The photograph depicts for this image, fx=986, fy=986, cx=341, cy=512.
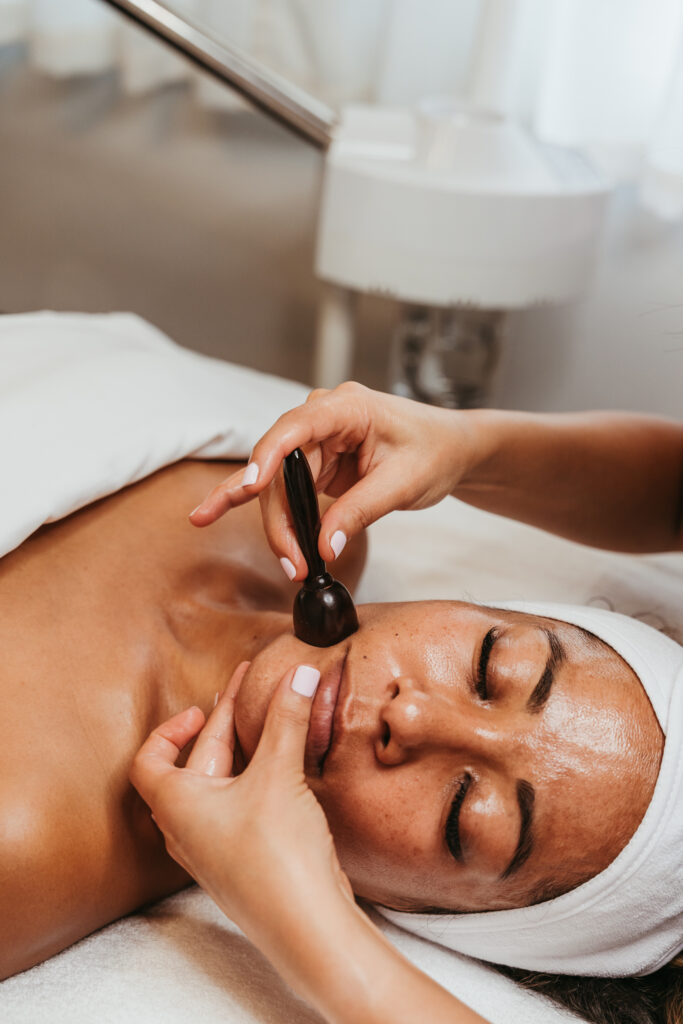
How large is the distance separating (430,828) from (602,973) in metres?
0.25

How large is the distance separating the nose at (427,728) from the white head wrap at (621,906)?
0.48ft

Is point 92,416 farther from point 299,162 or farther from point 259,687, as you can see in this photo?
point 299,162

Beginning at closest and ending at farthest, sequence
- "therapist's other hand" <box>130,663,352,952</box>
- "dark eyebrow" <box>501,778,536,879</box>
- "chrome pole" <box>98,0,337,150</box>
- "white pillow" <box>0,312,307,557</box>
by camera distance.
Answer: "therapist's other hand" <box>130,663,352,952</box>, "dark eyebrow" <box>501,778,536,879</box>, "white pillow" <box>0,312,307,557</box>, "chrome pole" <box>98,0,337,150</box>

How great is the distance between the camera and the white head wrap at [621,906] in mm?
842

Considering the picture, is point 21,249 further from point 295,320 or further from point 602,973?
point 602,973

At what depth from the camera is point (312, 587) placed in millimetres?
889

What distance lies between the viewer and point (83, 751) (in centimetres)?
93

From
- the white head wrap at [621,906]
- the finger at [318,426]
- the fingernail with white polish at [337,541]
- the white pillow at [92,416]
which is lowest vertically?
the white head wrap at [621,906]

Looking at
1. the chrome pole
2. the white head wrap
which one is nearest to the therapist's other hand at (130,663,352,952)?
the white head wrap

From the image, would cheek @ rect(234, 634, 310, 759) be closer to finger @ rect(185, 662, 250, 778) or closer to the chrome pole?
finger @ rect(185, 662, 250, 778)

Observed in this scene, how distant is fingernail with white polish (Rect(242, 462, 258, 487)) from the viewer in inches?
32.5

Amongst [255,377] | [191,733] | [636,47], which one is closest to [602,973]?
[191,733]

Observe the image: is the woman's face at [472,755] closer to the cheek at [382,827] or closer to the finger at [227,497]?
the cheek at [382,827]

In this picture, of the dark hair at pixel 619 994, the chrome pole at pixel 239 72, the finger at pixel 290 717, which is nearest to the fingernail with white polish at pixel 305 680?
the finger at pixel 290 717
